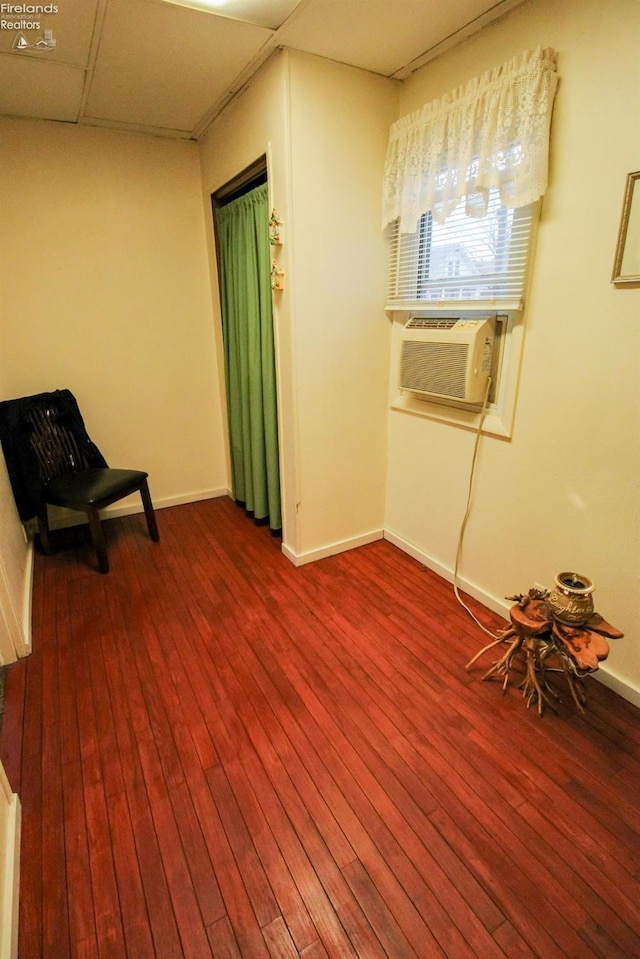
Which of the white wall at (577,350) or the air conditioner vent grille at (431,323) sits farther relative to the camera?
the air conditioner vent grille at (431,323)

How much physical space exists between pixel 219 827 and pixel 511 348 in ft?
6.59

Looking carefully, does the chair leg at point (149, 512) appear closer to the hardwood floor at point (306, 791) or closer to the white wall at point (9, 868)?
the hardwood floor at point (306, 791)

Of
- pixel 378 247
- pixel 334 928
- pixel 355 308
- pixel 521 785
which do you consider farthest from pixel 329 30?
pixel 334 928

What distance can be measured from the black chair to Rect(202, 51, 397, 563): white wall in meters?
1.01

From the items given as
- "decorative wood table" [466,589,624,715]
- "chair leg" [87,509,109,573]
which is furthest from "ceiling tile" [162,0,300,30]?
"decorative wood table" [466,589,624,715]

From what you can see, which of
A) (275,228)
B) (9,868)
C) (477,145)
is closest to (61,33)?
(275,228)

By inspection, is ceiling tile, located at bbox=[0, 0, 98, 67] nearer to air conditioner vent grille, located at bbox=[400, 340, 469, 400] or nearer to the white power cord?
air conditioner vent grille, located at bbox=[400, 340, 469, 400]

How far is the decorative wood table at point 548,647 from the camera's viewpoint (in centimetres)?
154

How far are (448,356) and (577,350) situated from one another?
1.78 feet

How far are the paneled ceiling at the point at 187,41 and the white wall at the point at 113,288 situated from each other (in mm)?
342

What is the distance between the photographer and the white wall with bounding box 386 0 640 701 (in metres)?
1.49

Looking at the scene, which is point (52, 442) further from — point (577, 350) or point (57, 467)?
point (577, 350)

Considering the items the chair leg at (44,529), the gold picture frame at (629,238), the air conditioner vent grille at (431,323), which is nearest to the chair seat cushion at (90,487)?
the chair leg at (44,529)

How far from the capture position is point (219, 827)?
4.45 feet
